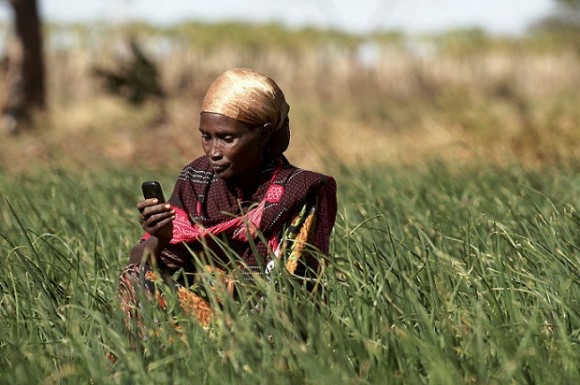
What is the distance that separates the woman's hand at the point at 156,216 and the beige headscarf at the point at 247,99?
27 cm

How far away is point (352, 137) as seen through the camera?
12164 millimetres

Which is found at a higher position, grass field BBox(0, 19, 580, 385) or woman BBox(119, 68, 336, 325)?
woman BBox(119, 68, 336, 325)

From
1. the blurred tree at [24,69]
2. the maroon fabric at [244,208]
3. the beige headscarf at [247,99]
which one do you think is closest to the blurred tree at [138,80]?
the blurred tree at [24,69]

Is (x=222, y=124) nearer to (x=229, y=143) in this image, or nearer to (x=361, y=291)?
(x=229, y=143)

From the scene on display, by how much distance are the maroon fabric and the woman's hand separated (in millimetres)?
74

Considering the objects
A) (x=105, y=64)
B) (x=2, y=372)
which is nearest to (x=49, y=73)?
(x=105, y=64)

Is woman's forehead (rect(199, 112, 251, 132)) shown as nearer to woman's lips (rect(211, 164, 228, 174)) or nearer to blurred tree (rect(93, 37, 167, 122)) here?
woman's lips (rect(211, 164, 228, 174))

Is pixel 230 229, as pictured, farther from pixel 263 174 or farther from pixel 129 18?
pixel 129 18

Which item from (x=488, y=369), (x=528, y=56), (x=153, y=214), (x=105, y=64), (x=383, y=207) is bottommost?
(x=528, y=56)

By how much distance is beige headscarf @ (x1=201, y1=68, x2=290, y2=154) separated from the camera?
281cm

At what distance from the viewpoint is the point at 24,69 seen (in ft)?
49.6

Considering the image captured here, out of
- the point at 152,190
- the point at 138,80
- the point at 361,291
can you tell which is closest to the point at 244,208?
the point at 152,190

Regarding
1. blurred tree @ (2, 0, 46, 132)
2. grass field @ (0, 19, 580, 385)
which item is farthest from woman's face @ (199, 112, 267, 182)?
blurred tree @ (2, 0, 46, 132)

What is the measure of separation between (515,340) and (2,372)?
3.75 ft
